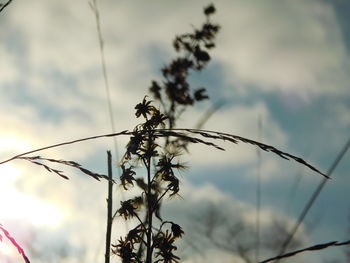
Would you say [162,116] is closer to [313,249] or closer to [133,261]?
[133,261]

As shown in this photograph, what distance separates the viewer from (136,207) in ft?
5.87

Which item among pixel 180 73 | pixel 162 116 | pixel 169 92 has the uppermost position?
pixel 180 73

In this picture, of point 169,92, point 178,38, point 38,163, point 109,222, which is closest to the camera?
point 109,222

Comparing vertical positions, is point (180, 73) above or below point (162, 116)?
above

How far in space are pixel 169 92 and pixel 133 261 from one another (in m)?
4.46

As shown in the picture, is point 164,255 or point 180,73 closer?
point 164,255

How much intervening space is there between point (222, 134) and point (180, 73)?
4954 mm

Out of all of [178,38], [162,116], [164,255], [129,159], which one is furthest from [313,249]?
[178,38]

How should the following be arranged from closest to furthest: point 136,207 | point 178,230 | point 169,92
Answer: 1. point 178,230
2. point 136,207
3. point 169,92

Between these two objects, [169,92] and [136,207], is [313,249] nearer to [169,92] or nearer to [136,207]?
[136,207]

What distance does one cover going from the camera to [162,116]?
1.70 meters

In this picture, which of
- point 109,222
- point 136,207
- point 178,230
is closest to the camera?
point 109,222

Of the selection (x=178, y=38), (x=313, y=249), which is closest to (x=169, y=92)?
(x=178, y=38)

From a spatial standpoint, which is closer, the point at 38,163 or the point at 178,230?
the point at 38,163
